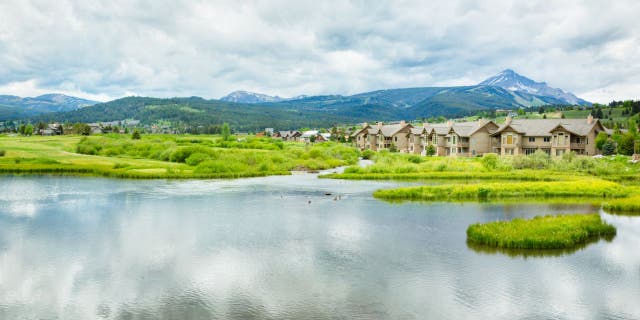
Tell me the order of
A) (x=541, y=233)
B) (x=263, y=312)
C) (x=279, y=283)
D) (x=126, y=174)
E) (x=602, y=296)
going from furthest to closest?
(x=126, y=174)
(x=541, y=233)
(x=279, y=283)
(x=602, y=296)
(x=263, y=312)

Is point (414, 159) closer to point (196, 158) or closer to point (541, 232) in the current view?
point (196, 158)

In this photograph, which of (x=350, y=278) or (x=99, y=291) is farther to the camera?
(x=350, y=278)

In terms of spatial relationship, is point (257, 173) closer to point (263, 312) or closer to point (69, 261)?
point (69, 261)

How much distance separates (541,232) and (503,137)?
64.6 metres

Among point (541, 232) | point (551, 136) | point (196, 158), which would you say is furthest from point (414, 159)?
point (541, 232)

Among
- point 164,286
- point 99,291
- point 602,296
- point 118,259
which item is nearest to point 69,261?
point 118,259

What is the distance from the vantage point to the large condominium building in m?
80.1

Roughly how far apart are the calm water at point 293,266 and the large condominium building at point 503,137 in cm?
4820

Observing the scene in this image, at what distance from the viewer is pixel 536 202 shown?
4078 cm

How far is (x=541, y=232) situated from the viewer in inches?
1077

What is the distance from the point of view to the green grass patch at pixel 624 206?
36875 mm

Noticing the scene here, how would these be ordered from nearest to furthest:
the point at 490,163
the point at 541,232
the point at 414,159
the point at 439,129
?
the point at 541,232, the point at 490,163, the point at 414,159, the point at 439,129

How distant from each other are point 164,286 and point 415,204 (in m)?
24.8

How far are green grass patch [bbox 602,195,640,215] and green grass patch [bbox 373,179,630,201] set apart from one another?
4.17 m
